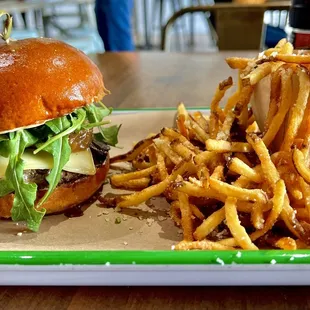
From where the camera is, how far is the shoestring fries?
1078 mm

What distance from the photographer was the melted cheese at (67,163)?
51.9 inches

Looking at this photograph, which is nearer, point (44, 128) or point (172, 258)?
point (172, 258)

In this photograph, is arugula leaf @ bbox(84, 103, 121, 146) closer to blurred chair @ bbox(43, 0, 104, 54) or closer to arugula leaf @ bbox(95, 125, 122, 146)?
arugula leaf @ bbox(95, 125, 122, 146)

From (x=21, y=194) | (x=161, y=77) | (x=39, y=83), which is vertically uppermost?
(x=39, y=83)

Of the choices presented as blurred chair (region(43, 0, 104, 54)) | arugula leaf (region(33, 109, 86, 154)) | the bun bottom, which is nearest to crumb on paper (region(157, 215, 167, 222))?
the bun bottom

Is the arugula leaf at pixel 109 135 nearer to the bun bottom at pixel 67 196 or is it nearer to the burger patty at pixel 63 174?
the burger patty at pixel 63 174

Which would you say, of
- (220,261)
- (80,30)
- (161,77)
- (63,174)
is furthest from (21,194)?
(80,30)

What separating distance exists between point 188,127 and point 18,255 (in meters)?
0.74

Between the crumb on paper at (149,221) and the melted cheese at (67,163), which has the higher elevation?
the melted cheese at (67,163)

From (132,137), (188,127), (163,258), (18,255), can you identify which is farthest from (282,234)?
(132,137)

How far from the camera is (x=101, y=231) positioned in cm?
129

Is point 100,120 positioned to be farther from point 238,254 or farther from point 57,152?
point 238,254

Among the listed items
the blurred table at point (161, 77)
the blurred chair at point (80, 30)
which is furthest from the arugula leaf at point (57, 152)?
the blurred chair at point (80, 30)

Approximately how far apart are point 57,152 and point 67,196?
0.43ft
